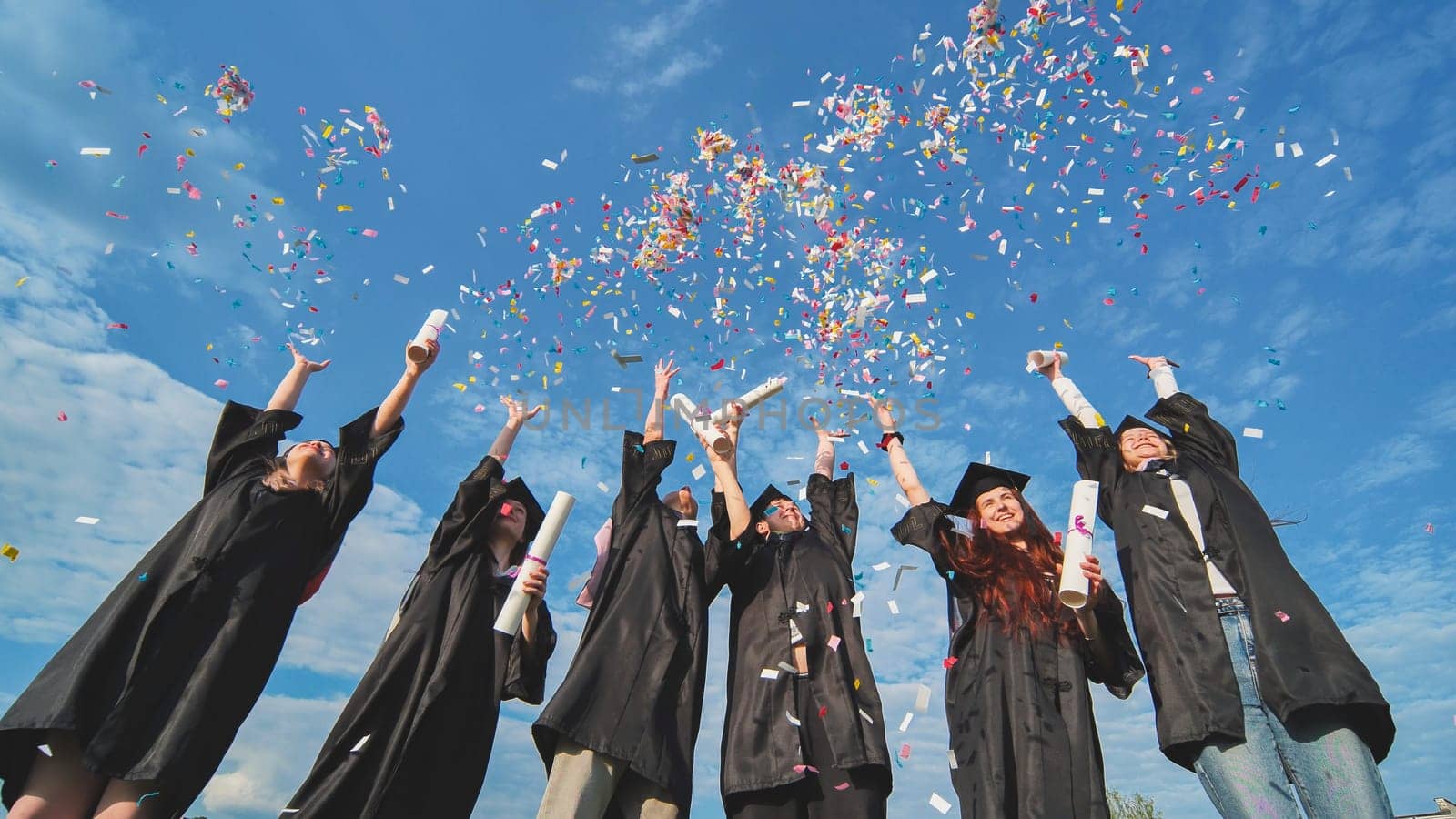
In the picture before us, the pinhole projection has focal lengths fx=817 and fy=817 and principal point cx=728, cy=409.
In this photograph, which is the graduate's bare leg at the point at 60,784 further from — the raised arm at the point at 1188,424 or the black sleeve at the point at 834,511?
the raised arm at the point at 1188,424

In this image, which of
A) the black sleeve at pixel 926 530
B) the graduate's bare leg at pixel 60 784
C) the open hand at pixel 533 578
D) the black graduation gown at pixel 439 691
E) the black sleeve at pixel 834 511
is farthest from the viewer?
the black sleeve at pixel 834 511

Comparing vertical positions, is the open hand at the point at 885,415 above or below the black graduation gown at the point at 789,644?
above

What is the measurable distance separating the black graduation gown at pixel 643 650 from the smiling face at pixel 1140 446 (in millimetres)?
2733

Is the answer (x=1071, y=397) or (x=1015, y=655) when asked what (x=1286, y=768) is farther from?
(x=1071, y=397)

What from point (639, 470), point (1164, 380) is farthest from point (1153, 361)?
point (639, 470)

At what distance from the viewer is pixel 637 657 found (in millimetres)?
4535

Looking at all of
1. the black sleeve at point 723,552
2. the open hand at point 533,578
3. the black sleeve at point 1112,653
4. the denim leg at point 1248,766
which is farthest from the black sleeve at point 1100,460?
the open hand at point 533,578

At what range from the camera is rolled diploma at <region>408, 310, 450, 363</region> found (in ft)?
17.9

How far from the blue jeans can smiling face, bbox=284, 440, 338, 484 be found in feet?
16.8

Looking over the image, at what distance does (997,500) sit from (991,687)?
1.31 metres

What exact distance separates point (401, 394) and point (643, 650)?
2418mm

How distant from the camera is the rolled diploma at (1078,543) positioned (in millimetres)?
4016

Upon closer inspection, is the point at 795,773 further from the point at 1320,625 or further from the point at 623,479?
the point at 1320,625

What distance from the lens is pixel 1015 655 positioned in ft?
14.4
